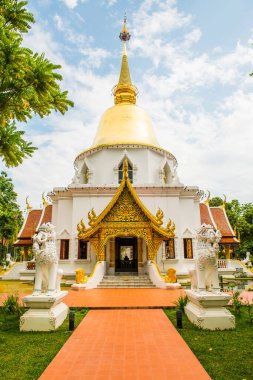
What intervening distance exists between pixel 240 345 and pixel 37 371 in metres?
3.24

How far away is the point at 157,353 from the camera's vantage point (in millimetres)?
4367

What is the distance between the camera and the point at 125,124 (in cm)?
1798

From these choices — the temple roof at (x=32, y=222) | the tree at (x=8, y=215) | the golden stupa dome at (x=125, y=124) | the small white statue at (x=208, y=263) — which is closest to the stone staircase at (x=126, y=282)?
the small white statue at (x=208, y=263)

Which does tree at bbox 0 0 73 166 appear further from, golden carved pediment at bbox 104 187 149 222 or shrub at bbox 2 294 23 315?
golden carved pediment at bbox 104 187 149 222

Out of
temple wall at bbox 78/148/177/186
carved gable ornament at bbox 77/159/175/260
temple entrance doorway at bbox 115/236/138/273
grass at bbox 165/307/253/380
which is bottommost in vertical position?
grass at bbox 165/307/253/380

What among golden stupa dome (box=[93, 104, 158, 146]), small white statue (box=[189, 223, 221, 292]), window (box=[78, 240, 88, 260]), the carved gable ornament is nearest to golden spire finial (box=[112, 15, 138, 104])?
golden stupa dome (box=[93, 104, 158, 146])

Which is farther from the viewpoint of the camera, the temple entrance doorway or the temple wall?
the temple wall

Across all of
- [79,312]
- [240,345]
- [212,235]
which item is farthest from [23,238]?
[240,345]

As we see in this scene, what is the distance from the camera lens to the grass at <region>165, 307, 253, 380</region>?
3.70 metres

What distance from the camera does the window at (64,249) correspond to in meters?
14.9

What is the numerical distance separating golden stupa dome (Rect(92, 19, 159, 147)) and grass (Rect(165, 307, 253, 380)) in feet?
42.0

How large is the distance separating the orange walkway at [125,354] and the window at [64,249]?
29.2 feet

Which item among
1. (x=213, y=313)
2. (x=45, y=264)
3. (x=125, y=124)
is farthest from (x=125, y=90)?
(x=213, y=313)

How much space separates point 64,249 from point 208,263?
10313 millimetres
